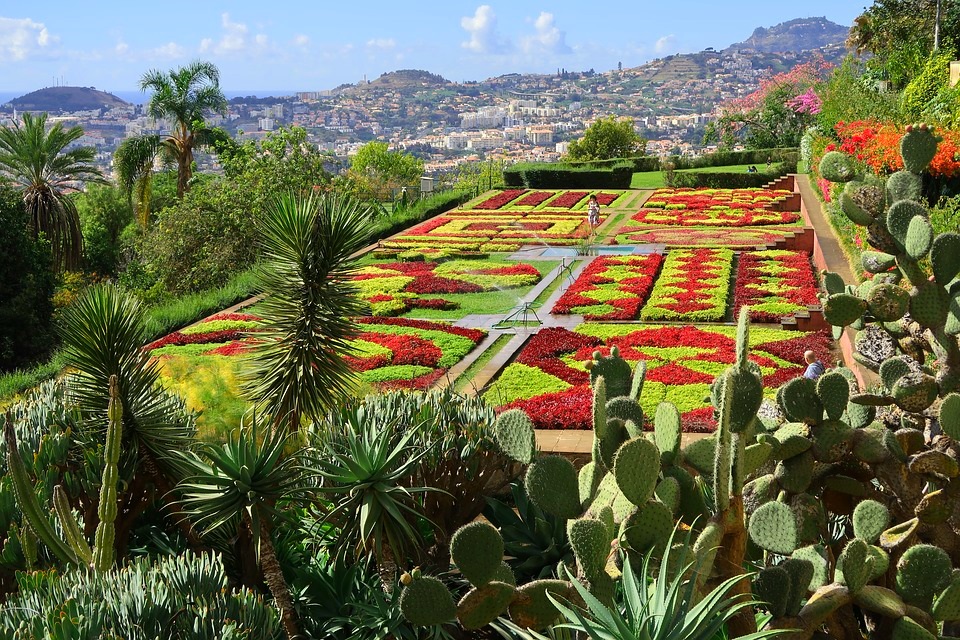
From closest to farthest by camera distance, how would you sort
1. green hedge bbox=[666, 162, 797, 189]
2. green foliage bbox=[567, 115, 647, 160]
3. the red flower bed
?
the red flower bed, green hedge bbox=[666, 162, 797, 189], green foliage bbox=[567, 115, 647, 160]

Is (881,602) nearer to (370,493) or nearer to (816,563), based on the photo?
(816,563)

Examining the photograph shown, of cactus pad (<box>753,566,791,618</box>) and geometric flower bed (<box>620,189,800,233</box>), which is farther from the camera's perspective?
geometric flower bed (<box>620,189,800,233</box>)

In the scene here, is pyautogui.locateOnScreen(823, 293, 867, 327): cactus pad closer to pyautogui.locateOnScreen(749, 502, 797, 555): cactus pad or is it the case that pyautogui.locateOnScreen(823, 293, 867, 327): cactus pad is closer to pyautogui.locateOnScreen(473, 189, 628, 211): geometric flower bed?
pyautogui.locateOnScreen(749, 502, 797, 555): cactus pad

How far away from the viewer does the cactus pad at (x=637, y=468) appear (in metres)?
3.44

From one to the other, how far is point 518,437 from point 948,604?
2.00m

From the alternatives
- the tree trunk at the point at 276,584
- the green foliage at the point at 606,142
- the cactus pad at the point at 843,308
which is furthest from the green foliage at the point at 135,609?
the green foliage at the point at 606,142

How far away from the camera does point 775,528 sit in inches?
148

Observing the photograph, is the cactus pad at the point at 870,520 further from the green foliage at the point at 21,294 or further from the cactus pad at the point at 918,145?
the green foliage at the point at 21,294

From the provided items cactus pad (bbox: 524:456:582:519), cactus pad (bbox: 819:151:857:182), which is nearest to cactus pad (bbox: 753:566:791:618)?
cactus pad (bbox: 524:456:582:519)

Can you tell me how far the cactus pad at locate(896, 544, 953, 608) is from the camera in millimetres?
3783

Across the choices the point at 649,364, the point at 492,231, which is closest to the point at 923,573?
the point at 649,364

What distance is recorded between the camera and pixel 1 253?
17.0 meters

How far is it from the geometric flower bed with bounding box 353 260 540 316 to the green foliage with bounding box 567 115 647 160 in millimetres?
29526

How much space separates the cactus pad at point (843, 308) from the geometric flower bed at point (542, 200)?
27.1 m
